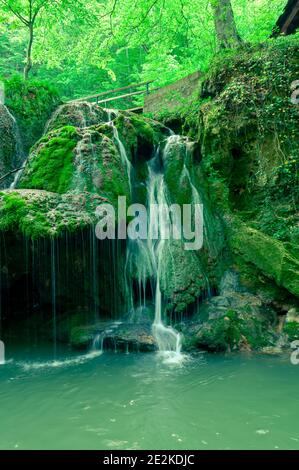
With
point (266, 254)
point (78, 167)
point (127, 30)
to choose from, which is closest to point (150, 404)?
point (266, 254)

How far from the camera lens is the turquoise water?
140 inches

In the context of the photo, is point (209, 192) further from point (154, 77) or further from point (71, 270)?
point (154, 77)

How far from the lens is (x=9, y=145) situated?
9914 millimetres

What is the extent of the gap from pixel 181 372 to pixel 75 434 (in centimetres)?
215

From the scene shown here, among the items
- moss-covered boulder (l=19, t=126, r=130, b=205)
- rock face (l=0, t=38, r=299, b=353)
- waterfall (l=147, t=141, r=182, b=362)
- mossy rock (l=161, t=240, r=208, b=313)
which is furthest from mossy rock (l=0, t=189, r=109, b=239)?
mossy rock (l=161, t=240, r=208, b=313)

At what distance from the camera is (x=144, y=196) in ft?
28.7

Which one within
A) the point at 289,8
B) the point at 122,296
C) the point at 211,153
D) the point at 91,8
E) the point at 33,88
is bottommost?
the point at 122,296

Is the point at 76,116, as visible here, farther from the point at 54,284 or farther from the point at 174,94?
the point at 54,284

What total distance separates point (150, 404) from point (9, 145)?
7.97 meters

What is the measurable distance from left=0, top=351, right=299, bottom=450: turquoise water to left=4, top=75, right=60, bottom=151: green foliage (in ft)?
23.4

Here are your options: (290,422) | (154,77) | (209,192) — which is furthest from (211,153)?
(154,77)

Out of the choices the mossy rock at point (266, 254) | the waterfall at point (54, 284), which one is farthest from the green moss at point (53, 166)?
the mossy rock at point (266, 254)
